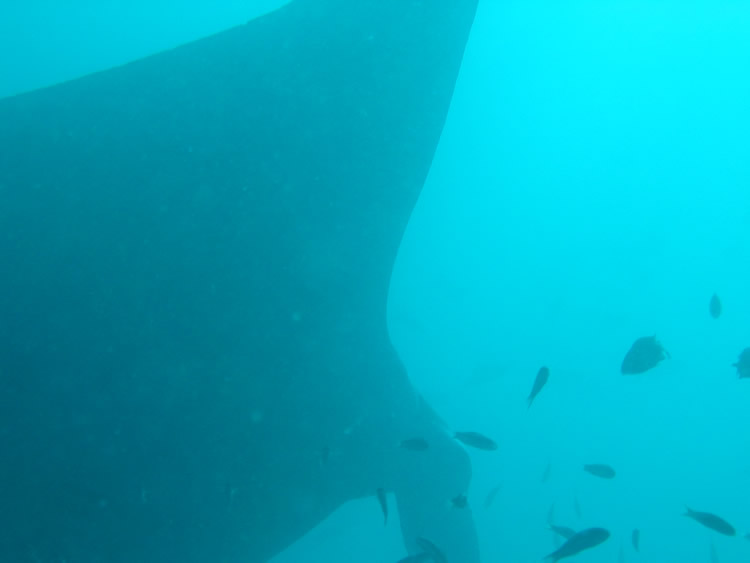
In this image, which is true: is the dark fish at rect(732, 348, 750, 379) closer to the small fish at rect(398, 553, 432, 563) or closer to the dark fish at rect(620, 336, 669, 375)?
the dark fish at rect(620, 336, 669, 375)

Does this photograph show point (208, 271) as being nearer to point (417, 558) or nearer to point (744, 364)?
point (417, 558)

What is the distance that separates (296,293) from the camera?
5102mm

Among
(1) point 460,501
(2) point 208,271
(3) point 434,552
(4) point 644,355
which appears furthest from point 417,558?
(2) point 208,271

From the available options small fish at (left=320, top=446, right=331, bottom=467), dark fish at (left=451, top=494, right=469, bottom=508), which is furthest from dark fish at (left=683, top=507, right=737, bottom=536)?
small fish at (left=320, top=446, right=331, bottom=467)

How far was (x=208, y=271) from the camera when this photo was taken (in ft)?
15.5

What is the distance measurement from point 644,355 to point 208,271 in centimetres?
405

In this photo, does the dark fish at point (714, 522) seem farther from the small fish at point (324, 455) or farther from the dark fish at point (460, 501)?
the small fish at point (324, 455)

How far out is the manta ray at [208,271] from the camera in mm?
4266

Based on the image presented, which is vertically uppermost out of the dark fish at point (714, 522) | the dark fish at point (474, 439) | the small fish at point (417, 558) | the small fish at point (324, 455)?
the dark fish at point (474, 439)

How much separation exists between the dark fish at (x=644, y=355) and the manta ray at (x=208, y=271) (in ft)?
8.02

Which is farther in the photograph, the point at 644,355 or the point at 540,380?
the point at 540,380

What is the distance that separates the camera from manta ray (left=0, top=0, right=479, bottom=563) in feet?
14.0

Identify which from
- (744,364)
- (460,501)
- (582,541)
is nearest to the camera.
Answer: (582,541)

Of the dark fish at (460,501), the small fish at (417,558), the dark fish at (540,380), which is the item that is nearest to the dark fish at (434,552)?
the small fish at (417,558)
